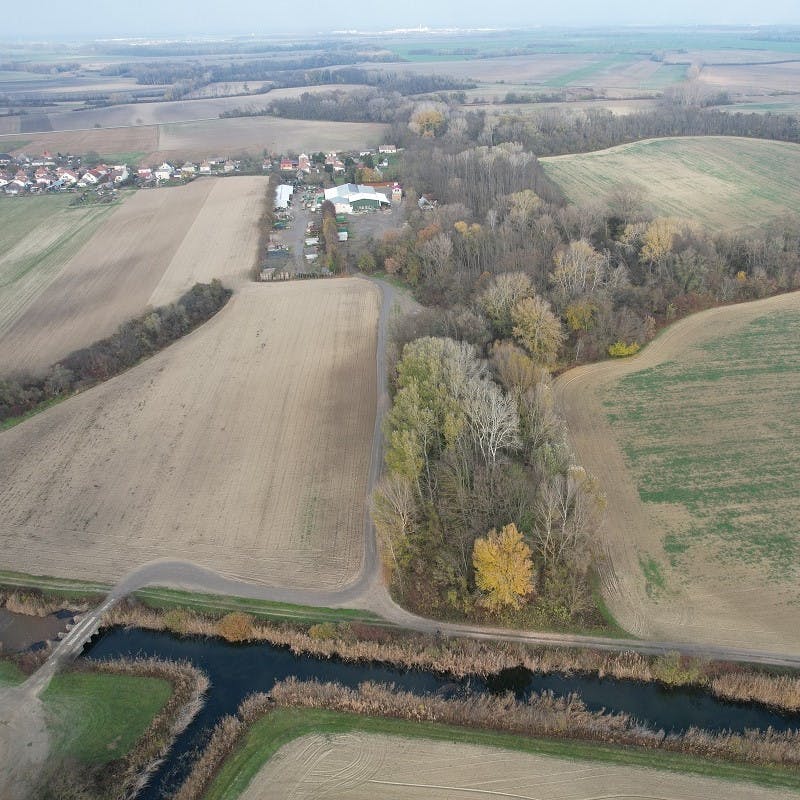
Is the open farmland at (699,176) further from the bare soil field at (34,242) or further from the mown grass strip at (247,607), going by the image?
the bare soil field at (34,242)

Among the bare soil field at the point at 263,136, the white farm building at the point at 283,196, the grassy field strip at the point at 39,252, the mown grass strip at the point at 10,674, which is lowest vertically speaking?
→ the mown grass strip at the point at 10,674

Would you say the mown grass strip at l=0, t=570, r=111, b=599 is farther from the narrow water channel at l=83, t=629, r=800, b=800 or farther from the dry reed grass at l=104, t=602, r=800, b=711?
the narrow water channel at l=83, t=629, r=800, b=800

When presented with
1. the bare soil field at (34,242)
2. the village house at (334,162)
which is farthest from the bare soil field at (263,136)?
the bare soil field at (34,242)

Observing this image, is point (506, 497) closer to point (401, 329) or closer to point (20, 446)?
point (401, 329)

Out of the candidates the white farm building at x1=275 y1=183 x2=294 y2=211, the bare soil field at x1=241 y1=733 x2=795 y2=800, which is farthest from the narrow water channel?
the white farm building at x1=275 y1=183 x2=294 y2=211

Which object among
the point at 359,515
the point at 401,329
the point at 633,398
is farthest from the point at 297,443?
the point at 633,398

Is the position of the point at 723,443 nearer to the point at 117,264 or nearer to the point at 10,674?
the point at 10,674
